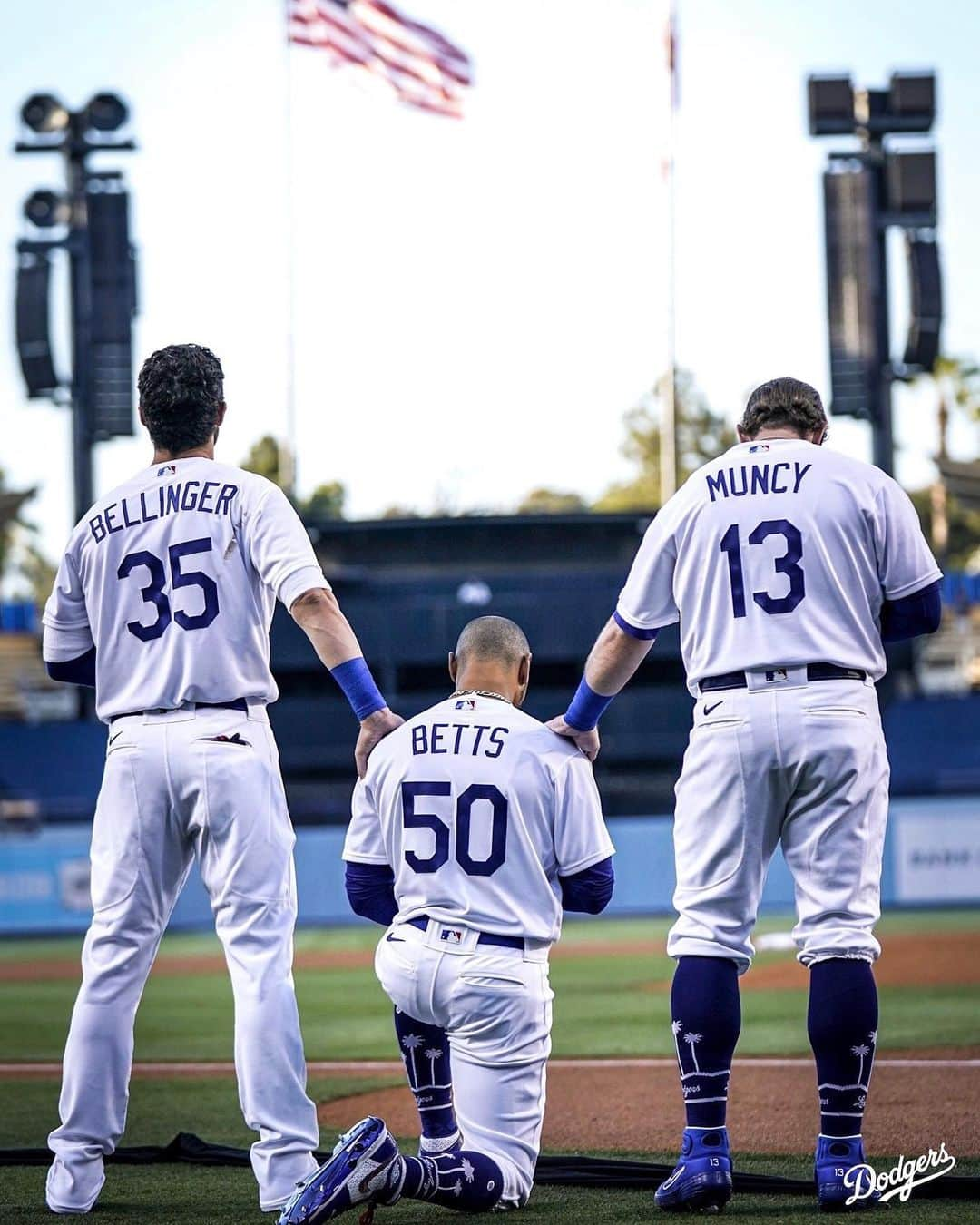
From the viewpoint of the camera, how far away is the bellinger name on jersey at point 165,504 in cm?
404

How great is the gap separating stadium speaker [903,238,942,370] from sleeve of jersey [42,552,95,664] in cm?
1519

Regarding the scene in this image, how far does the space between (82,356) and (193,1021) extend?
466 inches

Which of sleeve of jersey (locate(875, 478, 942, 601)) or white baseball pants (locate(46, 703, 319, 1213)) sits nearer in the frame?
white baseball pants (locate(46, 703, 319, 1213))

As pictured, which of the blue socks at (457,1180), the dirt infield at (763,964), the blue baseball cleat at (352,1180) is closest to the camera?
the blue baseball cleat at (352,1180)

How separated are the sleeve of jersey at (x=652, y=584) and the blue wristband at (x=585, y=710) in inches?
7.5

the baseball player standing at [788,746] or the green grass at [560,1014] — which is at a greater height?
the baseball player standing at [788,746]

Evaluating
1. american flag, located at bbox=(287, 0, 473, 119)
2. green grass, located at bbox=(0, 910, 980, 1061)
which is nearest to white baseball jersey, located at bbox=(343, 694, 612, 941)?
green grass, located at bbox=(0, 910, 980, 1061)

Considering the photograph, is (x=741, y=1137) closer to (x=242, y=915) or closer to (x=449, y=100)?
(x=242, y=915)

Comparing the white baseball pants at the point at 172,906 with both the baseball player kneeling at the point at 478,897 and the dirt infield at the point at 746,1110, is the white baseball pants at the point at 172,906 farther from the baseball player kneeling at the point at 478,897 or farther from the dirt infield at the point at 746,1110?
the dirt infield at the point at 746,1110

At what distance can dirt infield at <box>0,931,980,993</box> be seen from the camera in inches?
430

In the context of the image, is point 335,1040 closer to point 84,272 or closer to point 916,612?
point 916,612

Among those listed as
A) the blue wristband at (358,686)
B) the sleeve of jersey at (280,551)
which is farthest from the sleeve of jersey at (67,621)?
the blue wristband at (358,686)

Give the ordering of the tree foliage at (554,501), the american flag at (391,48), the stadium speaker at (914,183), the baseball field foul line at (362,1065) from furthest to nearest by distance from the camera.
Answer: the tree foliage at (554,501), the american flag at (391,48), the stadium speaker at (914,183), the baseball field foul line at (362,1065)

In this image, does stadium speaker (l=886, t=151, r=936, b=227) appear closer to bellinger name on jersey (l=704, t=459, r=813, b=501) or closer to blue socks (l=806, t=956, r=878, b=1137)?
bellinger name on jersey (l=704, t=459, r=813, b=501)
